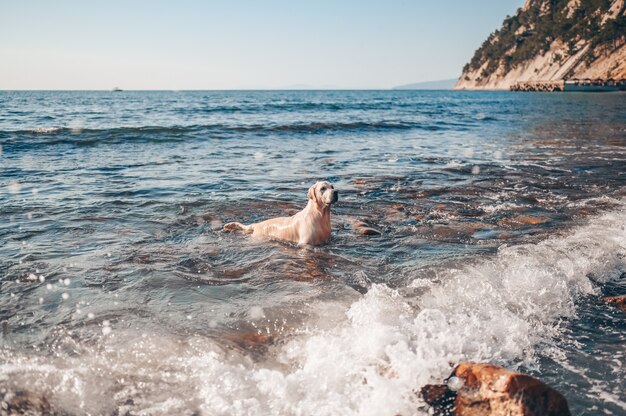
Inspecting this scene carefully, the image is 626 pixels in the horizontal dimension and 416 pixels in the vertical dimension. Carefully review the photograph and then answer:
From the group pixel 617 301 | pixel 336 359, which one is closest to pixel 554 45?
pixel 617 301

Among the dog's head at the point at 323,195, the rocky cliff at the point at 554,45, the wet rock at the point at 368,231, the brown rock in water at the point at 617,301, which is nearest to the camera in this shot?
the brown rock in water at the point at 617,301

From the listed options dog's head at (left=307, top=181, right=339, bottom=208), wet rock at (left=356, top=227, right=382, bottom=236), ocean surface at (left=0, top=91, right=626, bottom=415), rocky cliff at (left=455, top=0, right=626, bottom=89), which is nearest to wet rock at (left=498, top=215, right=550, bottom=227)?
ocean surface at (left=0, top=91, right=626, bottom=415)

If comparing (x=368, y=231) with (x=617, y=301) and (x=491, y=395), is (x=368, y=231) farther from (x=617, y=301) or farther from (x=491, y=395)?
(x=491, y=395)

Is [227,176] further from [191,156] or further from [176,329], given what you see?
[176,329]

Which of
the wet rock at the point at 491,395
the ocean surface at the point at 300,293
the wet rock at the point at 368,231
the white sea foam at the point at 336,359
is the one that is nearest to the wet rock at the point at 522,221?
the ocean surface at the point at 300,293

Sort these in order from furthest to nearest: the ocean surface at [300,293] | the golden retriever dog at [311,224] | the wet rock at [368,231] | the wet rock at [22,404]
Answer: the wet rock at [368,231], the golden retriever dog at [311,224], the ocean surface at [300,293], the wet rock at [22,404]

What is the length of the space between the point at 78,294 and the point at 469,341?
4.21 meters

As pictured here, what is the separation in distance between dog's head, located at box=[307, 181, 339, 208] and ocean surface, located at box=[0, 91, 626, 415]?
0.69m

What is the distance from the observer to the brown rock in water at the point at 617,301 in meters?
4.58

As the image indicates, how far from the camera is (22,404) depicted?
3176 millimetres

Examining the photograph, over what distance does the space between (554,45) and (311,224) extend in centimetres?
12559

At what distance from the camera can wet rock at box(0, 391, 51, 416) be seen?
10.2 feet

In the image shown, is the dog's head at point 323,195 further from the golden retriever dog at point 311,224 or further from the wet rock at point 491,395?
the wet rock at point 491,395

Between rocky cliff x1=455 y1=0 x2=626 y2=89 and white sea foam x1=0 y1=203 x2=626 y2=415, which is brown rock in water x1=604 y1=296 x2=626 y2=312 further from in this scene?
rocky cliff x1=455 y1=0 x2=626 y2=89
